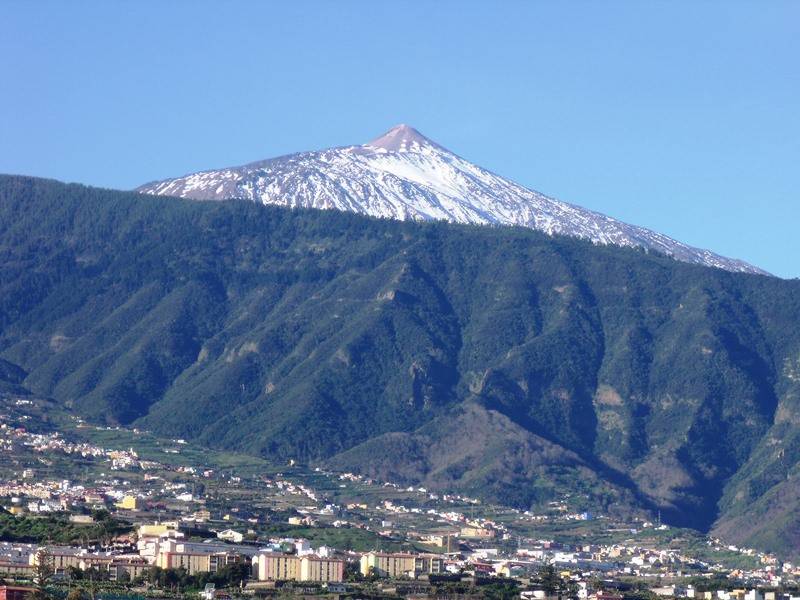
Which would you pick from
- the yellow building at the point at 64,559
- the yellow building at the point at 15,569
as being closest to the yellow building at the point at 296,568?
the yellow building at the point at 64,559

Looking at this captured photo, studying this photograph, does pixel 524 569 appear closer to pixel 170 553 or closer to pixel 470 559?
pixel 470 559

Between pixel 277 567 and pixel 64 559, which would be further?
pixel 277 567

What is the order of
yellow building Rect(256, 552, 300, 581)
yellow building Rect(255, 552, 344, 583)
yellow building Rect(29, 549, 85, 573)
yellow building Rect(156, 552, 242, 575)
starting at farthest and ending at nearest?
yellow building Rect(255, 552, 344, 583), yellow building Rect(256, 552, 300, 581), yellow building Rect(156, 552, 242, 575), yellow building Rect(29, 549, 85, 573)

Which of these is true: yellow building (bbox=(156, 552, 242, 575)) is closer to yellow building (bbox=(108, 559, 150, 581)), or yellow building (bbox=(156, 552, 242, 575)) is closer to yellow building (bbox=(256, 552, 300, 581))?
yellow building (bbox=(108, 559, 150, 581))

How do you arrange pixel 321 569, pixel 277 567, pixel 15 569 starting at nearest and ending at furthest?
1. pixel 15 569
2. pixel 277 567
3. pixel 321 569

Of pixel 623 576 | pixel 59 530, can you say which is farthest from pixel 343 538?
pixel 59 530

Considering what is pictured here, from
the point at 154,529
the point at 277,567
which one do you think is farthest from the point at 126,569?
the point at 154,529

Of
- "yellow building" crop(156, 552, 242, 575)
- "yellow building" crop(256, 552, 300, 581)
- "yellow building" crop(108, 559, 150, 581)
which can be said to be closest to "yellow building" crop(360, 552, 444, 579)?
"yellow building" crop(256, 552, 300, 581)

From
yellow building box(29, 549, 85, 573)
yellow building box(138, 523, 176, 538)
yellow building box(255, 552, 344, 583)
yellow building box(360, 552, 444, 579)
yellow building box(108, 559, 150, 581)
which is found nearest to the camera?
yellow building box(29, 549, 85, 573)

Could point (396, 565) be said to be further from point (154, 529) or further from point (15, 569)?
point (15, 569)
